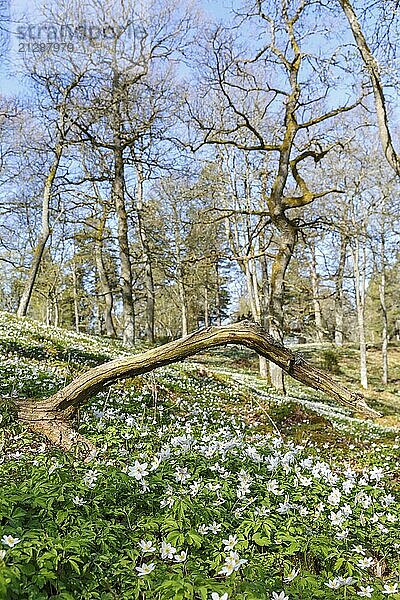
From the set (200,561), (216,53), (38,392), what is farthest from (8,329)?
(200,561)

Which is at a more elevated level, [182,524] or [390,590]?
[182,524]

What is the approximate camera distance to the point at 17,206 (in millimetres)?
21766

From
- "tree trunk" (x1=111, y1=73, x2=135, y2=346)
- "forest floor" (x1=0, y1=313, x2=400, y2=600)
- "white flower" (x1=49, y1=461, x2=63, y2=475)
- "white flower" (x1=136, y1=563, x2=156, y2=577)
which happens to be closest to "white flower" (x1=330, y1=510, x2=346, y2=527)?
"forest floor" (x1=0, y1=313, x2=400, y2=600)

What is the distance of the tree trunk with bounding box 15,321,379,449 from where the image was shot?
5711 mm

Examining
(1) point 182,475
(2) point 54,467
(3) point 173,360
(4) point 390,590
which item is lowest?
(4) point 390,590

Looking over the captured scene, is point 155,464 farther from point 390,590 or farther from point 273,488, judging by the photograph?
point 390,590

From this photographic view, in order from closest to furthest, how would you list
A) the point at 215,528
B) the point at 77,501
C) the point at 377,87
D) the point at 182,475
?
the point at 77,501 < the point at 215,528 < the point at 182,475 < the point at 377,87

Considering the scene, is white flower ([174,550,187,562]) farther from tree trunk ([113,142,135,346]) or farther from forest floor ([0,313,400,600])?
tree trunk ([113,142,135,346])

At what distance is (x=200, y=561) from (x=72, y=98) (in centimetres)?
2037

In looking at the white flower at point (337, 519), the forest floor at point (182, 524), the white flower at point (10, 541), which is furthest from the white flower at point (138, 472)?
the white flower at point (337, 519)

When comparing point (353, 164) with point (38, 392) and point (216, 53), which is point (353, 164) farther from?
point (38, 392)

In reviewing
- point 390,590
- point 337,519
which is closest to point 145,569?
point 390,590

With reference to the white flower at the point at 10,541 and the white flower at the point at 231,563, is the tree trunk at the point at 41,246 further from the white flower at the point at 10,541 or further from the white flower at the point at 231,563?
the white flower at the point at 231,563

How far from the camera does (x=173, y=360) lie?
5.91 meters
